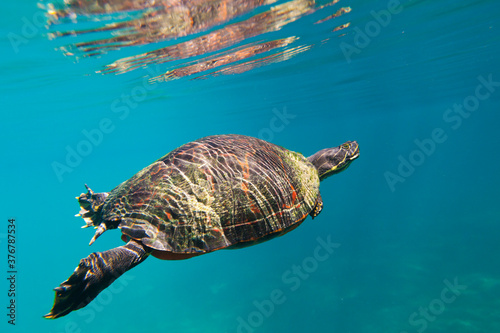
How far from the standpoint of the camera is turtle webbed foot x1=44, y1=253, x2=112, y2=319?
2387 mm

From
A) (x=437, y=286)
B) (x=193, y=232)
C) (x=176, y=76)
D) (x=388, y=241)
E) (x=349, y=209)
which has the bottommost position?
(x=349, y=209)

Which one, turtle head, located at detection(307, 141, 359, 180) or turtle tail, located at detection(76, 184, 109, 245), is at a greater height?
turtle tail, located at detection(76, 184, 109, 245)

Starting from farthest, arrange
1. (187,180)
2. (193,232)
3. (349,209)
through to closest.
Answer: (349,209)
(187,180)
(193,232)

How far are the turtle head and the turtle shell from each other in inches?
57.7

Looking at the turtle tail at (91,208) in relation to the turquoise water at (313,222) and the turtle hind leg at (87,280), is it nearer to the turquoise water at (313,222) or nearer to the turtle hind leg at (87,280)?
the turtle hind leg at (87,280)

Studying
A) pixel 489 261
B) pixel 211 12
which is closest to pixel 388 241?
pixel 489 261

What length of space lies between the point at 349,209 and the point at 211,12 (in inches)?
1488

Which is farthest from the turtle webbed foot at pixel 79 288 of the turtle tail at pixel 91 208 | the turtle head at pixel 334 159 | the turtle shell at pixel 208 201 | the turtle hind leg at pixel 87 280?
the turtle head at pixel 334 159

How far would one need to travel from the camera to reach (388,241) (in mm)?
24688

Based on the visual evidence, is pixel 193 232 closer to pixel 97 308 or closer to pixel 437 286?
pixel 437 286

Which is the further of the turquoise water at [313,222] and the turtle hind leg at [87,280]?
the turquoise water at [313,222]

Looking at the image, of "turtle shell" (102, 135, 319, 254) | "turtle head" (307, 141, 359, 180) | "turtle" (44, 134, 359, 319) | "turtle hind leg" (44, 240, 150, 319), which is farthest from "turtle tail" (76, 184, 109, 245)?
"turtle head" (307, 141, 359, 180)

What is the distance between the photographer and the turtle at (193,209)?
265cm

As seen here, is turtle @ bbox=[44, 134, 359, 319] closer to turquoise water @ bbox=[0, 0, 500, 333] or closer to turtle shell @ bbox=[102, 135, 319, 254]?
turtle shell @ bbox=[102, 135, 319, 254]
